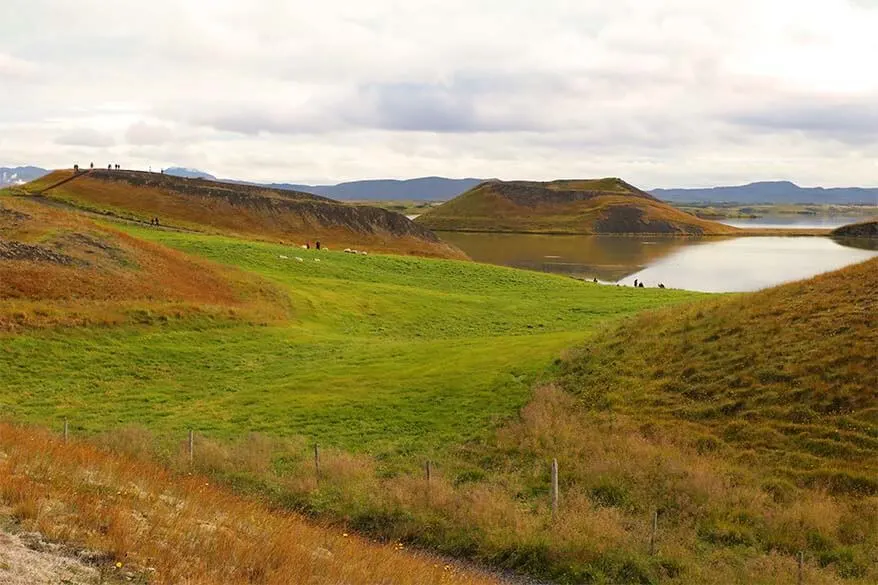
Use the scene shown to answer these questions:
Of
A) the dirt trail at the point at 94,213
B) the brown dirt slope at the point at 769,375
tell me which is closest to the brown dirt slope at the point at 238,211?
the dirt trail at the point at 94,213

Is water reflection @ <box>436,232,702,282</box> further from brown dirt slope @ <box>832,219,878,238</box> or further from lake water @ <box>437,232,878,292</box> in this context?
A: brown dirt slope @ <box>832,219,878,238</box>

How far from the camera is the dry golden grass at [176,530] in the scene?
9.17 metres

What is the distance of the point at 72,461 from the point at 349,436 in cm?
1012

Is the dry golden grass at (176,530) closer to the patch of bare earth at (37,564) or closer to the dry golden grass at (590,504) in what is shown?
the patch of bare earth at (37,564)

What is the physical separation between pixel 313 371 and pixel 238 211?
79.5 meters

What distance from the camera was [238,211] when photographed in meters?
105

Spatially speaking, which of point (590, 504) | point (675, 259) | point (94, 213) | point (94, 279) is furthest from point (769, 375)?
point (675, 259)

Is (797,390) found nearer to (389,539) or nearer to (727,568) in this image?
(727,568)

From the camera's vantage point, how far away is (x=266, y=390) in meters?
28.5

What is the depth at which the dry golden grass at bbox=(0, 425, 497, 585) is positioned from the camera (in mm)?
9172

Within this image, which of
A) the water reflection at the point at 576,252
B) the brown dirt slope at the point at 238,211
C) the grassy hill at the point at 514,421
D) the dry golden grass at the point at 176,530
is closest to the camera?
the dry golden grass at the point at 176,530

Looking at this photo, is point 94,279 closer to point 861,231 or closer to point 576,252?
point 576,252

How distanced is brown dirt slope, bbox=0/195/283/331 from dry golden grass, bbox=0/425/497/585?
74.9 ft

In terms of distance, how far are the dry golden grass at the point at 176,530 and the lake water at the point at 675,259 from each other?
55.6m
